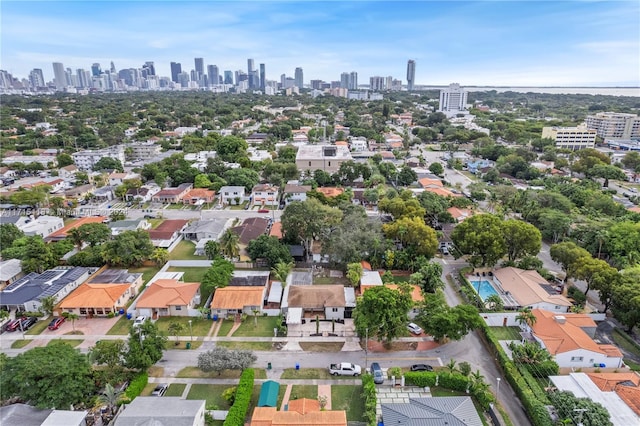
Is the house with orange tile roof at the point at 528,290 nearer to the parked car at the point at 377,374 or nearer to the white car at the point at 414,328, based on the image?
the white car at the point at 414,328

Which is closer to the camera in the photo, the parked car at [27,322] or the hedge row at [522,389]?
the hedge row at [522,389]

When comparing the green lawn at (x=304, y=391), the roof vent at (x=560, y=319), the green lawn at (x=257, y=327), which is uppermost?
the roof vent at (x=560, y=319)

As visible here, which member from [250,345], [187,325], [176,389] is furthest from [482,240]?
[176,389]

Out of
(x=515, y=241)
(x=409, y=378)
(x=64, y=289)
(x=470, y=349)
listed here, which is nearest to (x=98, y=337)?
(x=64, y=289)

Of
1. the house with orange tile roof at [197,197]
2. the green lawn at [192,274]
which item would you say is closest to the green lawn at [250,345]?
the green lawn at [192,274]

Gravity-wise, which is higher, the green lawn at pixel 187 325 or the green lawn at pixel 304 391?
the green lawn at pixel 187 325

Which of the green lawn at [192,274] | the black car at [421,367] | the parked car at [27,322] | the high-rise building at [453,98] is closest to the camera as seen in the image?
the black car at [421,367]

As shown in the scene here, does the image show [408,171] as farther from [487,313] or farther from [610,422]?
[610,422]
